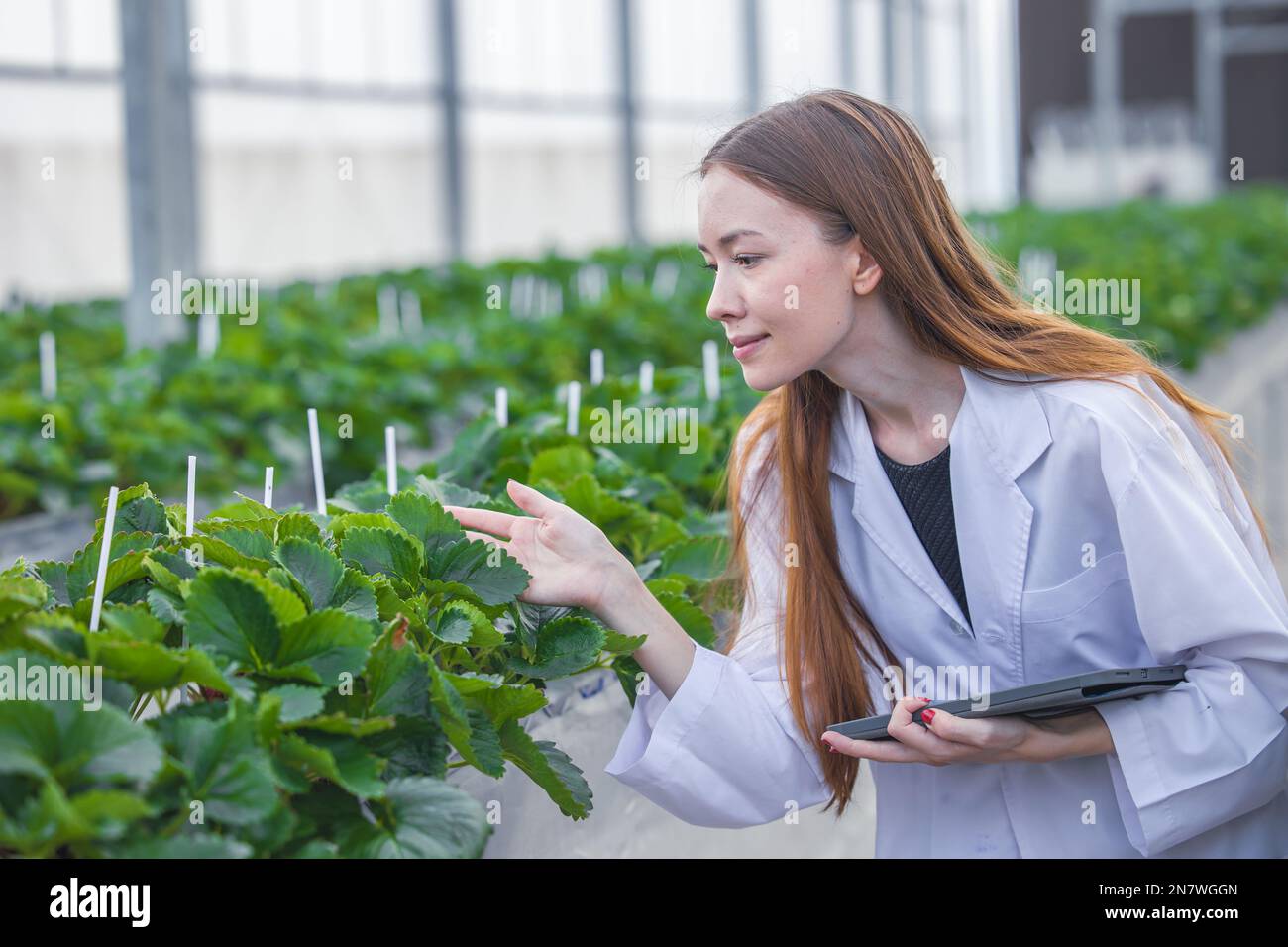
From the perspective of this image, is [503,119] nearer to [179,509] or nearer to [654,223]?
[654,223]

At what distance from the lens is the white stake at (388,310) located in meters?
5.81

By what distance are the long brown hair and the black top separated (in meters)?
0.10

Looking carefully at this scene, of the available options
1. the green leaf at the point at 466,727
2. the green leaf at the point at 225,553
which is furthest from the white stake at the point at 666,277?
the green leaf at the point at 466,727

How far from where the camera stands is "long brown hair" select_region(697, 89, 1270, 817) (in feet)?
5.44

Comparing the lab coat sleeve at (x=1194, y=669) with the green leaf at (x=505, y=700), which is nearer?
the green leaf at (x=505, y=700)

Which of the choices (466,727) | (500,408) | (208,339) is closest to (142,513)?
(466,727)

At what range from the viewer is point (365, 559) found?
56.7 inches

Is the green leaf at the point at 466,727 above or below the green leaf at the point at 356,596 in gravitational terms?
below

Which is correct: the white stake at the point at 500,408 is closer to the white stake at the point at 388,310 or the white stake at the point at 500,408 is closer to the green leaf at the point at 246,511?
the green leaf at the point at 246,511

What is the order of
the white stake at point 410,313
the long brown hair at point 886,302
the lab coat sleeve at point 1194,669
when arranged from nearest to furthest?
the lab coat sleeve at point 1194,669, the long brown hair at point 886,302, the white stake at point 410,313

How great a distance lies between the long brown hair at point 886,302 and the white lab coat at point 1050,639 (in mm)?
33

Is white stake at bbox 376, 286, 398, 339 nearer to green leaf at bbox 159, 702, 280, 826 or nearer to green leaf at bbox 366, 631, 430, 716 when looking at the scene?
green leaf at bbox 366, 631, 430, 716

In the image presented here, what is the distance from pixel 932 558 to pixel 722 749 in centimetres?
40
